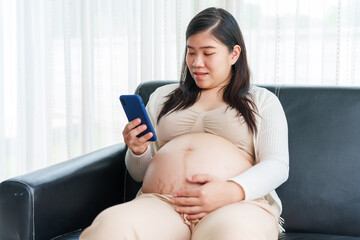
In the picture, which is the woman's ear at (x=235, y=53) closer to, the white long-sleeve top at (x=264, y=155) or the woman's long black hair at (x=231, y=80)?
the woman's long black hair at (x=231, y=80)

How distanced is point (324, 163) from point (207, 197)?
52 cm

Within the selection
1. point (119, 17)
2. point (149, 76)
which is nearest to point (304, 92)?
point (149, 76)

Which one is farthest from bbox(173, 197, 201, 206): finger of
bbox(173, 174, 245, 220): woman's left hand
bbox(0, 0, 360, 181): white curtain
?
bbox(0, 0, 360, 181): white curtain

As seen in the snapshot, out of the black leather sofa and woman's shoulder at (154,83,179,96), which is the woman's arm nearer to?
the black leather sofa

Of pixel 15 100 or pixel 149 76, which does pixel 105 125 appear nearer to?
pixel 149 76

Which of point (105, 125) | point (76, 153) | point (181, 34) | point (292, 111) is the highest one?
point (181, 34)

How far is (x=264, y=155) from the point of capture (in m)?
1.52

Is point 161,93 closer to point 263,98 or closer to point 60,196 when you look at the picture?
point 263,98

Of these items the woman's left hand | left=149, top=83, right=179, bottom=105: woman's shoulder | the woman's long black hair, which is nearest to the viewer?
the woman's left hand

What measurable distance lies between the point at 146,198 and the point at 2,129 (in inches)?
67.4

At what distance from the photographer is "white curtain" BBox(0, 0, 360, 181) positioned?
211 cm

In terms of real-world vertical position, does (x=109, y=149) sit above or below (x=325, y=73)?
below

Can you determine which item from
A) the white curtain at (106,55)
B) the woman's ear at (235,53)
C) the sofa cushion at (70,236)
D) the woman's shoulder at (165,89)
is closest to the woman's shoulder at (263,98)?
the woman's ear at (235,53)

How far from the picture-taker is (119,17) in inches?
100
